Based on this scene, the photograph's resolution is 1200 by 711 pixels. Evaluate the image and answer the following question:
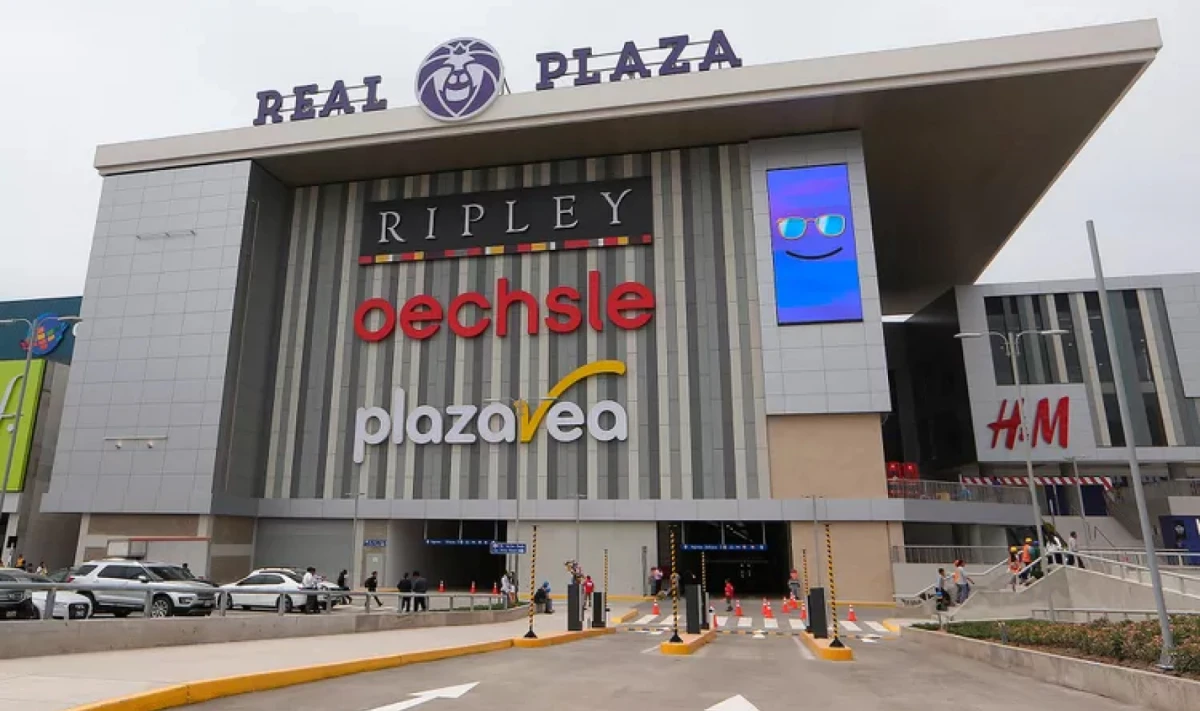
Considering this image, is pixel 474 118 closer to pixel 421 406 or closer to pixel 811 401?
pixel 421 406

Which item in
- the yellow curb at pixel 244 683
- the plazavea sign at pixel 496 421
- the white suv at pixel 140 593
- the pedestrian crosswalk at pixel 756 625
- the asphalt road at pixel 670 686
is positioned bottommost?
the pedestrian crosswalk at pixel 756 625

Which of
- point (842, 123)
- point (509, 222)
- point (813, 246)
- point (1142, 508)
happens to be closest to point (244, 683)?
point (1142, 508)

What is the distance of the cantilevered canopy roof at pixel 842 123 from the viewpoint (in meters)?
36.6

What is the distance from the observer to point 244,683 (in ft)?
32.6

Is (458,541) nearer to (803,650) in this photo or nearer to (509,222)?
(509,222)

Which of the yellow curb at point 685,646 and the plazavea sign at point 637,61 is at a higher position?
the plazavea sign at point 637,61

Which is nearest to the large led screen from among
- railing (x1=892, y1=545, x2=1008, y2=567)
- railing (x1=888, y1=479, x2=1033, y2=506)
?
railing (x1=888, y1=479, x2=1033, y2=506)

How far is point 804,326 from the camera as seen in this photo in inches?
1529

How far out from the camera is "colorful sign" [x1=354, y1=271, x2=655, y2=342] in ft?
136

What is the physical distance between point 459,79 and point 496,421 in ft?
63.2

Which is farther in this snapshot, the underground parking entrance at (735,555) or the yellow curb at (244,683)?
the underground parking entrance at (735,555)

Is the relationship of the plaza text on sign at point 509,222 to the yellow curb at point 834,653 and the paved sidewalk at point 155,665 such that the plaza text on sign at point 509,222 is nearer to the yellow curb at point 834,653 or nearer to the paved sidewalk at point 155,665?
the yellow curb at point 834,653

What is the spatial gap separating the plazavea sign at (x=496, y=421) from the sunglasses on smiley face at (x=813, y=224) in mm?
11130

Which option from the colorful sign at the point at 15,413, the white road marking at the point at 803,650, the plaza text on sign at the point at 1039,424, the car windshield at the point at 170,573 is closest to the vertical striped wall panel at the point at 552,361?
the colorful sign at the point at 15,413
